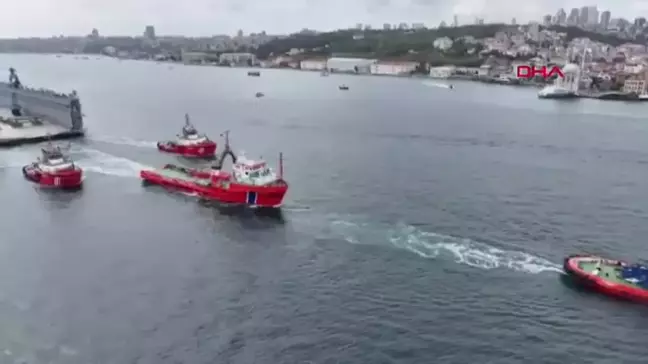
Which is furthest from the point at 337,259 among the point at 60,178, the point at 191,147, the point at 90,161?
the point at 90,161

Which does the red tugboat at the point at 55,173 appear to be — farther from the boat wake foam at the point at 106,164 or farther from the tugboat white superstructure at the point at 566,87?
the tugboat white superstructure at the point at 566,87

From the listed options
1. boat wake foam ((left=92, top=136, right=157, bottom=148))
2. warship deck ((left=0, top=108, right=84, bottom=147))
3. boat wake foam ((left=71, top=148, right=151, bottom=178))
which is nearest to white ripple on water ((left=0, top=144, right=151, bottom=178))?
boat wake foam ((left=71, top=148, right=151, bottom=178))

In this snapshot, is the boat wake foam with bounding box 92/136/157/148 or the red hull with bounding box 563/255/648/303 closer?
the red hull with bounding box 563/255/648/303

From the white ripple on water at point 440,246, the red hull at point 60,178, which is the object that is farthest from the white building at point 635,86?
the red hull at point 60,178

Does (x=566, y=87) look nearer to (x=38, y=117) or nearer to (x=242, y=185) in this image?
(x=38, y=117)

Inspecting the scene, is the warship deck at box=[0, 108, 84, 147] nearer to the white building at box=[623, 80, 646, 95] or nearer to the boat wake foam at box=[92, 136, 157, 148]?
the boat wake foam at box=[92, 136, 157, 148]

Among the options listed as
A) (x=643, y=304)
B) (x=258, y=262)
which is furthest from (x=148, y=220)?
(x=643, y=304)
